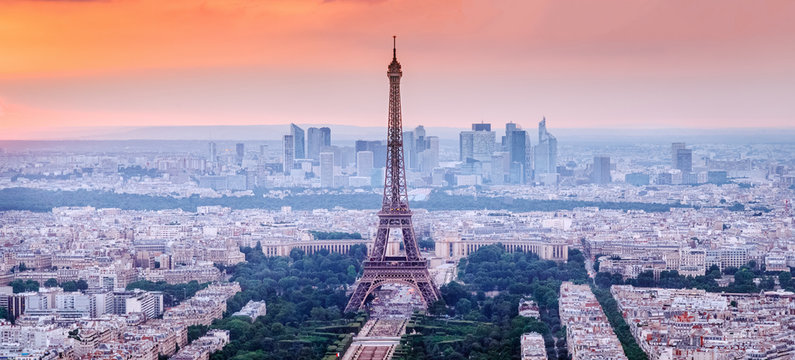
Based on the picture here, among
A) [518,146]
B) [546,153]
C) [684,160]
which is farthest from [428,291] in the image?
[546,153]

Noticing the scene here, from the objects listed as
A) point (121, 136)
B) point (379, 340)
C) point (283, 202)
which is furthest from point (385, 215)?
point (121, 136)

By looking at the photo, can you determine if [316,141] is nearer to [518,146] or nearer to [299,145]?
[299,145]

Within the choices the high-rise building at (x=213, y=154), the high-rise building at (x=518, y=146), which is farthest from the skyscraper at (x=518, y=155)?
the high-rise building at (x=213, y=154)

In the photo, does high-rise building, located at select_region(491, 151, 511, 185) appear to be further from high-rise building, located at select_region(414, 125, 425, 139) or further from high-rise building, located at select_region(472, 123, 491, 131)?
high-rise building, located at select_region(414, 125, 425, 139)

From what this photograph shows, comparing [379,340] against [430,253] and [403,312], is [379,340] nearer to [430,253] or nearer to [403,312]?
[403,312]

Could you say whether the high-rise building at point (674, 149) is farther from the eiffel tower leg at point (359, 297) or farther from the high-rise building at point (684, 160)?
the eiffel tower leg at point (359, 297)

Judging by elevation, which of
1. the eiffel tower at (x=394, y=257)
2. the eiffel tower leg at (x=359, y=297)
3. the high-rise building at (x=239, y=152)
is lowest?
the eiffel tower leg at (x=359, y=297)
